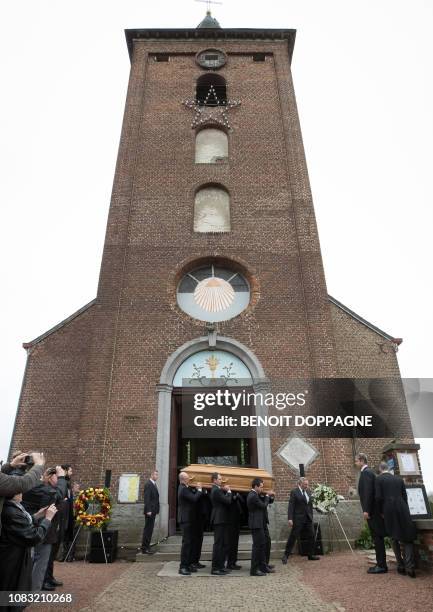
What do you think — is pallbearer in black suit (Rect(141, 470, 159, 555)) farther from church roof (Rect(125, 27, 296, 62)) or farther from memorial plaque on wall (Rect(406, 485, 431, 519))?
church roof (Rect(125, 27, 296, 62))

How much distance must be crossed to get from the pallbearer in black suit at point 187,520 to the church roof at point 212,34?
63.6 feet

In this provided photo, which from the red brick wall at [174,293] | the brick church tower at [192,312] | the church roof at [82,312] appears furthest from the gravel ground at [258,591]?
the church roof at [82,312]

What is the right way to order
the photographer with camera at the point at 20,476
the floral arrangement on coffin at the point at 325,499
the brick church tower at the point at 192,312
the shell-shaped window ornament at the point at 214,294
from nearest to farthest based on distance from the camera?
the photographer with camera at the point at 20,476 < the floral arrangement on coffin at the point at 325,499 < the brick church tower at the point at 192,312 < the shell-shaped window ornament at the point at 214,294

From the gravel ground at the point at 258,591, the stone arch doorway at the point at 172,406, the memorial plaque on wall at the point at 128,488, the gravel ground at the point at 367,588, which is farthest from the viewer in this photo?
the stone arch doorway at the point at 172,406

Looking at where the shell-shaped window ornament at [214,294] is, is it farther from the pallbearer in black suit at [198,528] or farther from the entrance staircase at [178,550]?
the pallbearer in black suit at [198,528]

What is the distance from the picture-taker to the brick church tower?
11.7 m

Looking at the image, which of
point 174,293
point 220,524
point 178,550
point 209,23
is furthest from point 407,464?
point 209,23

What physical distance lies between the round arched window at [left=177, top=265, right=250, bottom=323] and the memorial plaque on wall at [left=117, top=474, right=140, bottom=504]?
463 cm

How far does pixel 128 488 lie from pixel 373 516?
235 inches

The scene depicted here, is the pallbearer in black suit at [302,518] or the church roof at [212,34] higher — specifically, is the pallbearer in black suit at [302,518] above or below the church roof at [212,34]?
below

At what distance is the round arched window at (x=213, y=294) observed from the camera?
44.6 feet

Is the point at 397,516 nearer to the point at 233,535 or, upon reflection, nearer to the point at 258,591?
the point at 258,591

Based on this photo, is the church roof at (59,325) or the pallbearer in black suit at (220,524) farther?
the church roof at (59,325)

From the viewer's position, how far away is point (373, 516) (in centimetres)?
733
